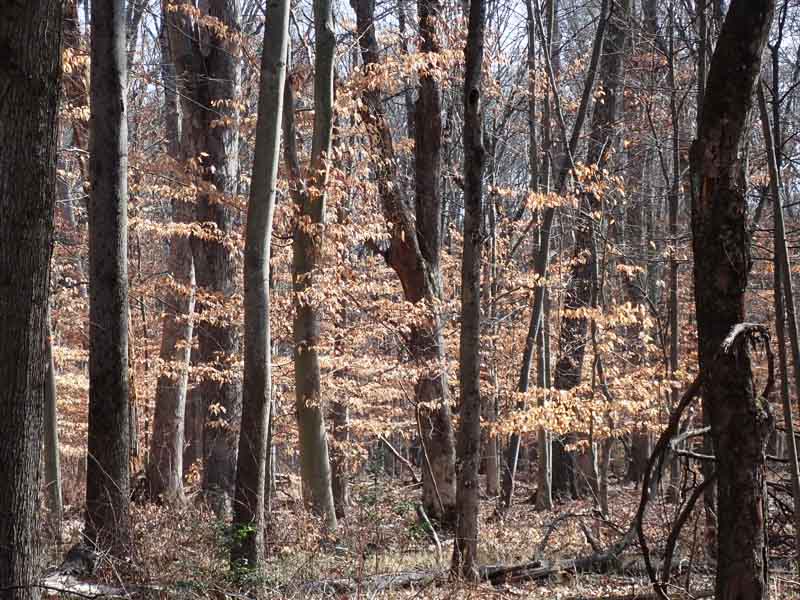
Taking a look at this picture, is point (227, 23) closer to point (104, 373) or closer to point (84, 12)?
point (84, 12)

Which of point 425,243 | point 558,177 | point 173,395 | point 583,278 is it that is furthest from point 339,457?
point 558,177

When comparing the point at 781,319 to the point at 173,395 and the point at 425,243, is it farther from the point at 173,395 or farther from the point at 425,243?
the point at 173,395

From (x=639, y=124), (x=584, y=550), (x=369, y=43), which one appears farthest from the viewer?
(x=639, y=124)

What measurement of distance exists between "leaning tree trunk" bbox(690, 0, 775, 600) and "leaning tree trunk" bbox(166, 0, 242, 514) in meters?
8.13

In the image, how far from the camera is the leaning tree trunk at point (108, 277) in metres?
6.30

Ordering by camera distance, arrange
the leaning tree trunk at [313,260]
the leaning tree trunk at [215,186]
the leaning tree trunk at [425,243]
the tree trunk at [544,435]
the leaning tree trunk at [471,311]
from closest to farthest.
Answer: the leaning tree trunk at [471,311] < the leaning tree trunk at [313,260] < the leaning tree trunk at [215,186] < the leaning tree trunk at [425,243] < the tree trunk at [544,435]

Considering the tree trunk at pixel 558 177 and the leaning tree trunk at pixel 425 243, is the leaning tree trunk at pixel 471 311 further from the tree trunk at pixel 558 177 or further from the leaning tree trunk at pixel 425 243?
the leaning tree trunk at pixel 425 243

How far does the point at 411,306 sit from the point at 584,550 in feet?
13.5

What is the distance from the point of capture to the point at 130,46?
15070mm

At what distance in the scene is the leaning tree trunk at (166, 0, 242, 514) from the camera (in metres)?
10.9

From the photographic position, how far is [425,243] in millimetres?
11859

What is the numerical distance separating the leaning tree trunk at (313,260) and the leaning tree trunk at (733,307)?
6.12 metres

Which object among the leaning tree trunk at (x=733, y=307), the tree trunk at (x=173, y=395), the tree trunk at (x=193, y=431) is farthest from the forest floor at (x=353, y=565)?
the tree trunk at (x=193, y=431)

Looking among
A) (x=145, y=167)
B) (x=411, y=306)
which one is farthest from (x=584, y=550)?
(x=145, y=167)
